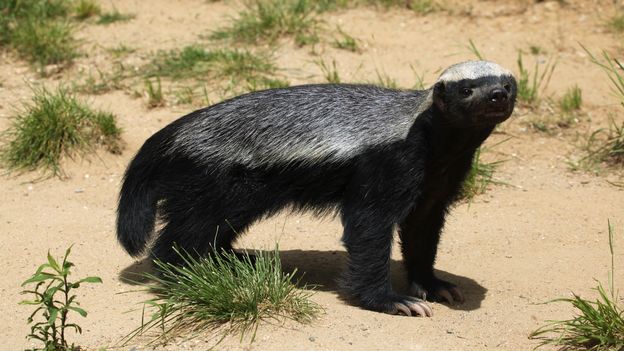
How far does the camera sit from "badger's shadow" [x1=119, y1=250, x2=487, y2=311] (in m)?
6.21

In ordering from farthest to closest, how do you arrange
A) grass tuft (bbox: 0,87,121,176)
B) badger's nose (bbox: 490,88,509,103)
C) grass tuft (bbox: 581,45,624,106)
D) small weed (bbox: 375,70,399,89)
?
small weed (bbox: 375,70,399,89), grass tuft (bbox: 0,87,121,176), grass tuft (bbox: 581,45,624,106), badger's nose (bbox: 490,88,509,103)

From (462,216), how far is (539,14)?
13.2ft

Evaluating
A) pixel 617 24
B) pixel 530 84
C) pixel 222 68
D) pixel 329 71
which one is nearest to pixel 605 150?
pixel 530 84

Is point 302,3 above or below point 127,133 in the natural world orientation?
above

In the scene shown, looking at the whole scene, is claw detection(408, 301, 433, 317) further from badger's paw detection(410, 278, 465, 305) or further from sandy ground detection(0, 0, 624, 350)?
badger's paw detection(410, 278, 465, 305)

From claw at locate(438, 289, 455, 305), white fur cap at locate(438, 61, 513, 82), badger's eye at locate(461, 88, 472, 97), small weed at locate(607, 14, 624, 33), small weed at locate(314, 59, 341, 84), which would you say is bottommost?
claw at locate(438, 289, 455, 305)

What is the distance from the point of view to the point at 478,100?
5.30 m

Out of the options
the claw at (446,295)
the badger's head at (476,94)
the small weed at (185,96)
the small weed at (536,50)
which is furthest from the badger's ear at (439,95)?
the small weed at (536,50)

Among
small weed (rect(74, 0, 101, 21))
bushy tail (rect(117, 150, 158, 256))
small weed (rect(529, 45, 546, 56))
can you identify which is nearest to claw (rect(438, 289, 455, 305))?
bushy tail (rect(117, 150, 158, 256))

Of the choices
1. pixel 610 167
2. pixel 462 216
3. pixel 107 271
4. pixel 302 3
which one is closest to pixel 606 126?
pixel 610 167

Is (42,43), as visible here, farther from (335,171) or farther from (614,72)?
(614,72)

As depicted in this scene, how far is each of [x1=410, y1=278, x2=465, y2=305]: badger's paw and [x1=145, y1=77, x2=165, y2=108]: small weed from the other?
3652 millimetres

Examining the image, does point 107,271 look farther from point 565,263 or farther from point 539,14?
point 539,14

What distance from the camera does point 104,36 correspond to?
10.2 metres
